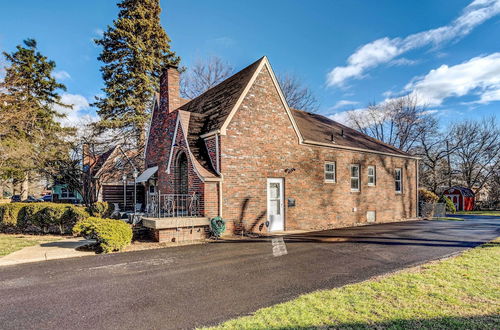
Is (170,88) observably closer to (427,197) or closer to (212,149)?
(212,149)

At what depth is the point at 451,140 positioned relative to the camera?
3847 centimetres

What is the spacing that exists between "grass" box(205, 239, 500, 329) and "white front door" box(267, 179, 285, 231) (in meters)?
7.05

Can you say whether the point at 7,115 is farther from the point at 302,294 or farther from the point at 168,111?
the point at 302,294

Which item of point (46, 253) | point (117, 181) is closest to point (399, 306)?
point (46, 253)

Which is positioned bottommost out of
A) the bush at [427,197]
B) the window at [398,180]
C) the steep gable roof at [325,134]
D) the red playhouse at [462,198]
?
the red playhouse at [462,198]

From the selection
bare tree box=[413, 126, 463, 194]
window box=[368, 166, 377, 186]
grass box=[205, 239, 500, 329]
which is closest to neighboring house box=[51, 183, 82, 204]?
window box=[368, 166, 377, 186]

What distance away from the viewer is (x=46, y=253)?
826cm

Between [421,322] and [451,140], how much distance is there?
43821 millimetres

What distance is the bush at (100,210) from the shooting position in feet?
42.7

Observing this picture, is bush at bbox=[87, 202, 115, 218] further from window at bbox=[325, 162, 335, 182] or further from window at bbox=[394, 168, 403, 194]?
window at bbox=[394, 168, 403, 194]

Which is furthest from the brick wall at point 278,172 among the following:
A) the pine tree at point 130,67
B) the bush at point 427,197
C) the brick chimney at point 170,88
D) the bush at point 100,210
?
the pine tree at point 130,67

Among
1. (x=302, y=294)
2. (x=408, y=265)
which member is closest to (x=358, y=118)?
(x=408, y=265)

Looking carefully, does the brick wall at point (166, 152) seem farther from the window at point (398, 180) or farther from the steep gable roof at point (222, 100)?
the window at point (398, 180)

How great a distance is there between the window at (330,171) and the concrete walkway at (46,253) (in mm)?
11801
